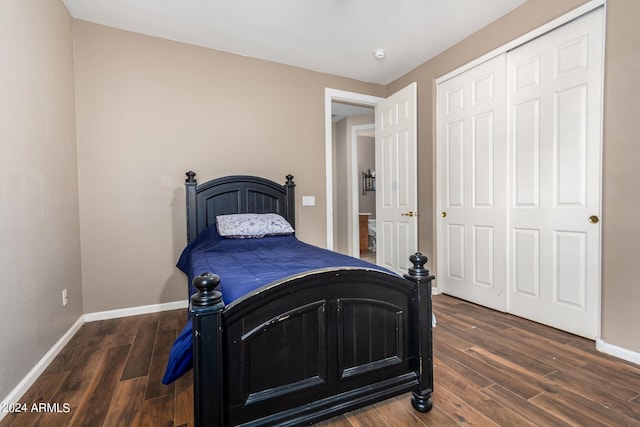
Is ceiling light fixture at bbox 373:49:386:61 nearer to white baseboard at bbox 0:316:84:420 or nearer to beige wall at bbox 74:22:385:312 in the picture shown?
beige wall at bbox 74:22:385:312

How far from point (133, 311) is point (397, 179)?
3.13m

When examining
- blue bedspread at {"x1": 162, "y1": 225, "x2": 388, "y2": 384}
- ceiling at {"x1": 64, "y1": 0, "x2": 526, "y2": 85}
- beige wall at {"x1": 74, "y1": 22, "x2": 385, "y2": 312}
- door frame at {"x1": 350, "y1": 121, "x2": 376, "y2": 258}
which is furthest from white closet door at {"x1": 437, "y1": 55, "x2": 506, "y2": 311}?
door frame at {"x1": 350, "y1": 121, "x2": 376, "y2": 258}

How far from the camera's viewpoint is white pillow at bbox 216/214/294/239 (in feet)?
8.70

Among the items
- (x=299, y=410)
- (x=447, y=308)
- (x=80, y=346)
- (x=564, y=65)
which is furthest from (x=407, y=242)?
(x=80, y=346)

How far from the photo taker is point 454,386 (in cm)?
165

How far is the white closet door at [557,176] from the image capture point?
2.10 meters

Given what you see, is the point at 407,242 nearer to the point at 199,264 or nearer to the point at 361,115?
the point at 199,264

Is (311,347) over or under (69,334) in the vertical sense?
over

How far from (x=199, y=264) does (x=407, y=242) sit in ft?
7.86

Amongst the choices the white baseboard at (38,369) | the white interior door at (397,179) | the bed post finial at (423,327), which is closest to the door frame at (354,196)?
the white interior door at (397,179)

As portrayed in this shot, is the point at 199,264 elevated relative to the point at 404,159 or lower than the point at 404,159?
lower

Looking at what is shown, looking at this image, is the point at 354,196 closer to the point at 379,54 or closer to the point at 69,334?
the point at 379,54

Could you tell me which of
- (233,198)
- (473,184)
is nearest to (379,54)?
(473,184)

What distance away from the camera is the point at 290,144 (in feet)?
11.5
